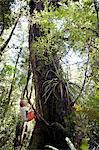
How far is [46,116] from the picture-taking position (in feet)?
27.3

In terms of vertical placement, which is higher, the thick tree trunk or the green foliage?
the green foliage

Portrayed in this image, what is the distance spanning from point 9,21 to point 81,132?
4.75 metres

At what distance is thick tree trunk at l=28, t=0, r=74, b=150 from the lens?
8.15m

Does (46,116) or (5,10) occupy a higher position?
(5,10)

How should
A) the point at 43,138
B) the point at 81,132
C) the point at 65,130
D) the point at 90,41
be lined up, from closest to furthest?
the point at 90,41, the point at 81,132, the point at 65,130, the point at 43,138

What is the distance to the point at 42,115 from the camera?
8.37 m

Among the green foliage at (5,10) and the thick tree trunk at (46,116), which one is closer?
the thick tree trunk at (46,116)

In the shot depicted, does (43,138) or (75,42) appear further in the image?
(43,138)

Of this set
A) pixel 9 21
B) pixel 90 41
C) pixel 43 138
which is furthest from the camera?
pixel 9 21

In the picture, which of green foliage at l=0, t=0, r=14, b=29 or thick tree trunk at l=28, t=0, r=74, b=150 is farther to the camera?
green foliage at l=0, t=0, r=14, b=29

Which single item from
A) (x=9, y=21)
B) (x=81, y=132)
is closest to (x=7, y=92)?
(x=9, y=21)

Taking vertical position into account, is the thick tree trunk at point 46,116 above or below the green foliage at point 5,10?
below

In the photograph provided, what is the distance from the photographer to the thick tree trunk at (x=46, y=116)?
26.7ft

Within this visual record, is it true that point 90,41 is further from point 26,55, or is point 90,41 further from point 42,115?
point 26,55
